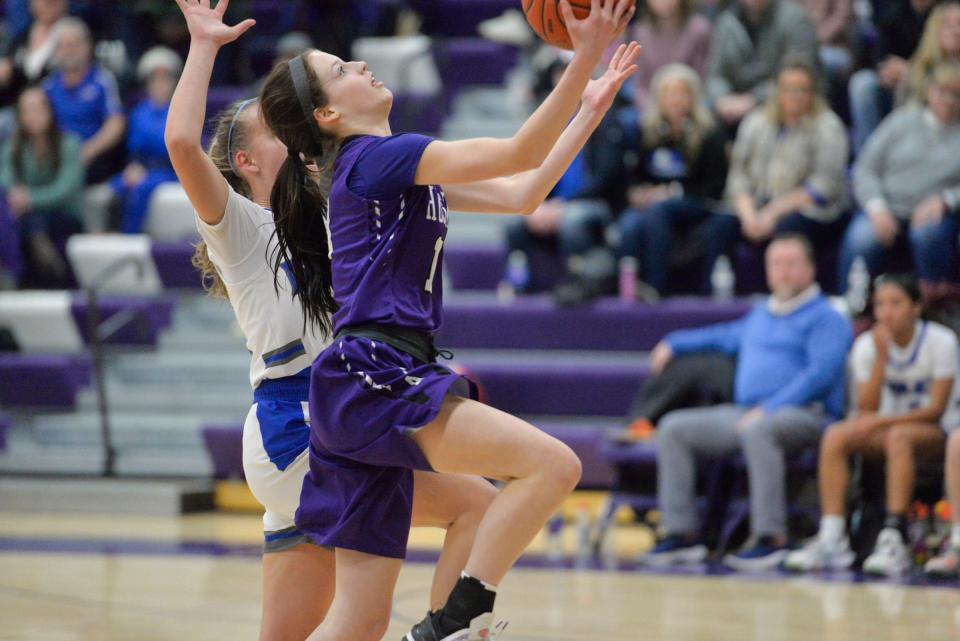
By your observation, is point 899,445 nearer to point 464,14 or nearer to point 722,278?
point 722,278

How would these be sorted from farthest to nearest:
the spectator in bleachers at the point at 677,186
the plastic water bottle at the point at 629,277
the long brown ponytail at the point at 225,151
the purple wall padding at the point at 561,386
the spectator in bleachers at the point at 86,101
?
the spectator in bleachers at the point at 86,101 < the plastic water bottle at the point at 629,277 < the spectator in bleachers at the point at 677,186 < the purple wall padding at the point at 561,386 < the long brown ponytail at the point at 225,151

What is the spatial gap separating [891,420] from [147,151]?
647 cm

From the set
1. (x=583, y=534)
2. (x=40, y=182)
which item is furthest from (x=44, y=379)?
(x=583, y=534)

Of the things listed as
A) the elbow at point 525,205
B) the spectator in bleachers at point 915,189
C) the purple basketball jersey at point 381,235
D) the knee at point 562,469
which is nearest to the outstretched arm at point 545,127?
the purple basketball jersey at point 381,235

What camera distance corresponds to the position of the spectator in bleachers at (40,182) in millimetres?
10586

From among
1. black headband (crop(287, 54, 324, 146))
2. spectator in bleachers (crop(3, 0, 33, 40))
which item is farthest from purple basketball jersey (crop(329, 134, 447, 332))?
spectator in bleachers (crop(3, 0, 33, 40))

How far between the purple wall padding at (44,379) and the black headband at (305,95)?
7.06m

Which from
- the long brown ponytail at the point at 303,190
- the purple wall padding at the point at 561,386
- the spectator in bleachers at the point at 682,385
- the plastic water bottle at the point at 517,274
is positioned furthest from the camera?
the plastic water bottle at the point at 517,274

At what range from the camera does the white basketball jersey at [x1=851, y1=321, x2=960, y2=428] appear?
715 centimetres

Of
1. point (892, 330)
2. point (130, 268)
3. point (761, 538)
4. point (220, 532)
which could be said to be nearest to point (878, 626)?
point (761, 538)

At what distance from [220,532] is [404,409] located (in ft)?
16.9

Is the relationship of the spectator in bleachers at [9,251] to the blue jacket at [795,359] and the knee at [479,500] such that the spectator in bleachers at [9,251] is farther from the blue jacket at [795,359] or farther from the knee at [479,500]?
the knee at [479,500]

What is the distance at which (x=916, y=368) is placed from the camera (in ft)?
23.6

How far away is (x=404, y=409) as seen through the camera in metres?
3.19
